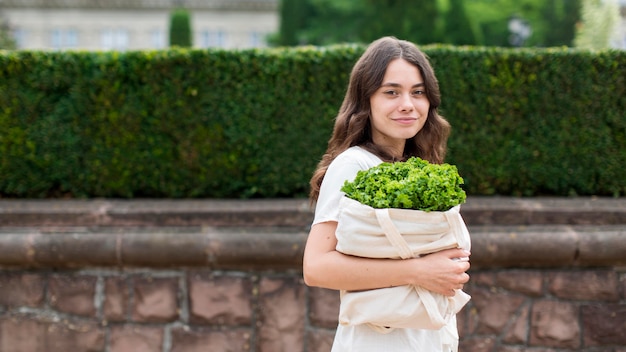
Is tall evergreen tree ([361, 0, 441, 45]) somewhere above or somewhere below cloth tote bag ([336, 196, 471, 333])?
above

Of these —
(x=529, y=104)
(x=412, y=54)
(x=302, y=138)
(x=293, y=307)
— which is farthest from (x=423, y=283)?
(x=529, y=104)

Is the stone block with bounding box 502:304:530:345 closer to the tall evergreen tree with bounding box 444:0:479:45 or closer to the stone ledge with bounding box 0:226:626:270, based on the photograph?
the stone ledge with bounding box 0:226:626:270

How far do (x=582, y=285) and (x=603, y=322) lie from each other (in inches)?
11.4

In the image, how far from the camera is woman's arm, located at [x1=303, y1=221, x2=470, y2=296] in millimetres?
1854

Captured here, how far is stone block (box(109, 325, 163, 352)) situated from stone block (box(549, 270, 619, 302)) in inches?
107

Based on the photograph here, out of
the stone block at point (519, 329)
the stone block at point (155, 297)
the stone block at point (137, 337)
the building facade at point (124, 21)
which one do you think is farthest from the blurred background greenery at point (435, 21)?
the stone block at point (137, 337)

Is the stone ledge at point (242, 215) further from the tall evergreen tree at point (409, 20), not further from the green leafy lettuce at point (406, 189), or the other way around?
the tall evergreen tree at point (409, 20)

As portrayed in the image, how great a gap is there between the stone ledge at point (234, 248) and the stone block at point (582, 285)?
0.25 feet

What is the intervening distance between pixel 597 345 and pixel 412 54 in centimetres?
299

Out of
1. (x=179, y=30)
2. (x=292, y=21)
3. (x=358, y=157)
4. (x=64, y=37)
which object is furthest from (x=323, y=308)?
(x=64, y=37)

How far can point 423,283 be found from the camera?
6.08ft

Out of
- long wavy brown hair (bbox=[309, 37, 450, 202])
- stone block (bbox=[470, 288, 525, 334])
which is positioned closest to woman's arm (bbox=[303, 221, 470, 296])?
long wavy brown hair (bbox=[309, 37, 450, 202])

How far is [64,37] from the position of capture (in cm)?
4134

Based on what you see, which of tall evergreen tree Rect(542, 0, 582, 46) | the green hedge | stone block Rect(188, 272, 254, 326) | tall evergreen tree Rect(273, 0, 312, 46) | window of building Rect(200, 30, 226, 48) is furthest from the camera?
window of building Rect(200, 30, 226, 48)
